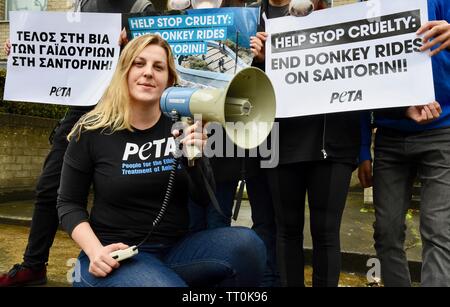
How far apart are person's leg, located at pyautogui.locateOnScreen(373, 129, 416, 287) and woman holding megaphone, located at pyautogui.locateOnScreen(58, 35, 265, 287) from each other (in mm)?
736

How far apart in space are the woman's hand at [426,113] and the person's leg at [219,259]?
3.44 ft

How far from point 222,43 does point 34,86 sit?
1.50 meters

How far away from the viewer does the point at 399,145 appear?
2.37 m

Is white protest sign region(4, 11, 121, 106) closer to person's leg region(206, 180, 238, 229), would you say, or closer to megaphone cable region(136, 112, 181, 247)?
person's leg region(206, 180, 238, 229)

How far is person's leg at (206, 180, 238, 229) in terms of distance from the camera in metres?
2.76

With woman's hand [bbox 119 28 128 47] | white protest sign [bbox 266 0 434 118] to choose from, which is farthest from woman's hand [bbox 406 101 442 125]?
woman's hand [bbox 119 28 128 47]

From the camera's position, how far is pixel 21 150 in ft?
20.8

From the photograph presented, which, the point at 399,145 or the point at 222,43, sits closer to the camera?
the point at 399,145

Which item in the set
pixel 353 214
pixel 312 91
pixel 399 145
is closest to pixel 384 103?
pixel 399 145

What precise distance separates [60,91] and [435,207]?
2.54 m

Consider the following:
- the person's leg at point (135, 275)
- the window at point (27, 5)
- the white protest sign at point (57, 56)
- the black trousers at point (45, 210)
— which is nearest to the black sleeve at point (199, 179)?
the person's leg at point (135, 275)

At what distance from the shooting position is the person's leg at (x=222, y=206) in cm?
276

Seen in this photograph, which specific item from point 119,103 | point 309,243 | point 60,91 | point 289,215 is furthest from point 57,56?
point 309,243

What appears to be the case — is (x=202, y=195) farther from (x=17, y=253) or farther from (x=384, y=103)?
(x=17, y=253)
